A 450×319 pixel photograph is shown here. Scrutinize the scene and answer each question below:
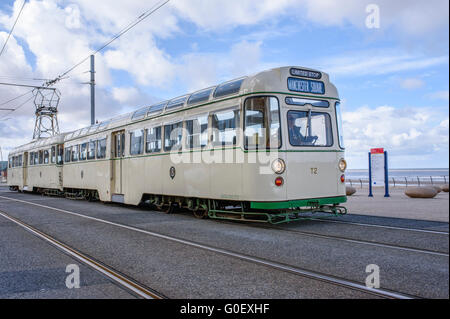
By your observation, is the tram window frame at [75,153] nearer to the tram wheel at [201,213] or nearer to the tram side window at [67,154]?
the tram side window at [67,154]

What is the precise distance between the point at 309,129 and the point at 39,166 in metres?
20.4

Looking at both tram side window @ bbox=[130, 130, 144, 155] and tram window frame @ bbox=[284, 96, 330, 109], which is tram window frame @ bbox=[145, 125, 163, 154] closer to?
tram side window @ bbox=[130, 130, 144, 155]

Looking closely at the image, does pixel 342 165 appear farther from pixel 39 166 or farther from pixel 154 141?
pixel 39 166

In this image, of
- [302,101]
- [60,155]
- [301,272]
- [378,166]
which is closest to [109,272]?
[301,272]

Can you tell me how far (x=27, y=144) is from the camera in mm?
27906

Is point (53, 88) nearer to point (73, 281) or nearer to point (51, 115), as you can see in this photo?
point (51, 115)

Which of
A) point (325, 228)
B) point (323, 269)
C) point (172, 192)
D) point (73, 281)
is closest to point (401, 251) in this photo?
point (323, 269)

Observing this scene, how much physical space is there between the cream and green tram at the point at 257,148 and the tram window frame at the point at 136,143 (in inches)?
57.6

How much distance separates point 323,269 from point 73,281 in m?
3.01

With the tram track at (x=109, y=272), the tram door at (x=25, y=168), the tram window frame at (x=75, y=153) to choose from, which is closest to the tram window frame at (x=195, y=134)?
the tram track at (x=109, y=272)

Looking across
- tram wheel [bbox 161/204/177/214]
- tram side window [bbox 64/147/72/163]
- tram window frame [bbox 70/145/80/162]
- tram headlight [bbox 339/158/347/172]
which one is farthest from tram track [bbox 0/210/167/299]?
tram side window [bbox 64/147/72/163]

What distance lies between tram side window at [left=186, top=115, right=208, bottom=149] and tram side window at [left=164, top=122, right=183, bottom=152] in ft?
1.30

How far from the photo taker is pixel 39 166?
24.7 meters

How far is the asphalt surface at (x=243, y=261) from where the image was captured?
169 inches
